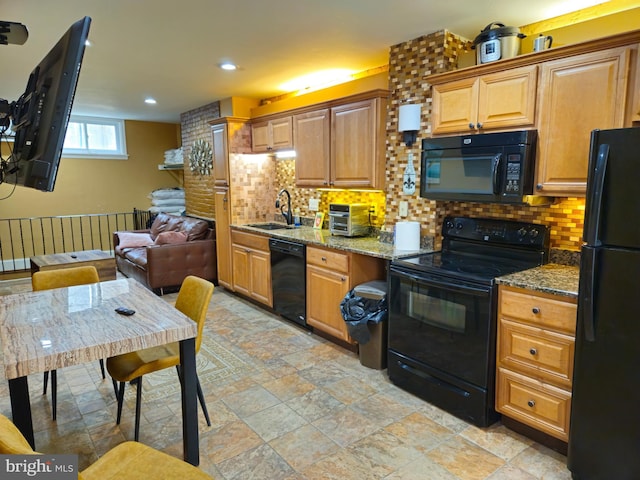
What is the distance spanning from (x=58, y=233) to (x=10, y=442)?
710 centimetres

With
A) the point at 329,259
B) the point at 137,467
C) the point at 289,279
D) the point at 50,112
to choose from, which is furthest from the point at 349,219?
the point at 137,467

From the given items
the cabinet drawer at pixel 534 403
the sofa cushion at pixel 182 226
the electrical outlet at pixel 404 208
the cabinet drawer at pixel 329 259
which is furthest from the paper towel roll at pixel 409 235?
the sofa cushion at pixel 182 226

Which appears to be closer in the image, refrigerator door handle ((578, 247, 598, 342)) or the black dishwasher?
refrigerator door handle ((578, 247, 598, 342))

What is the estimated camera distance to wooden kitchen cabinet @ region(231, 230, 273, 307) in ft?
14.4

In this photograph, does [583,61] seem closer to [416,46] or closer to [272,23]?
[416,46]

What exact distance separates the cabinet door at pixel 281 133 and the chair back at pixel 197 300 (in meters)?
2.26

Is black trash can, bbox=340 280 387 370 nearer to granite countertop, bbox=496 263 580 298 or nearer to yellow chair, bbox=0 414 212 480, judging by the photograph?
granite countertop, bbox=496 263 580 298

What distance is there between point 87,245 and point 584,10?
7.64 metres

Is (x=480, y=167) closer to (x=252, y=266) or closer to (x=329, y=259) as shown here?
(x=329, y=259)

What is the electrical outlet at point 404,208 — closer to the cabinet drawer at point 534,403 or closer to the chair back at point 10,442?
the cabinet drawer at point 534,403

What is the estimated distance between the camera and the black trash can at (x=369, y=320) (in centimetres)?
306

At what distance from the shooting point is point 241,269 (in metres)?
4.85

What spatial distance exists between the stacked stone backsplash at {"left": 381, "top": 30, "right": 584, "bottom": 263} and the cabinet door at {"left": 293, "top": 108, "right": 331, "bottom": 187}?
682mm

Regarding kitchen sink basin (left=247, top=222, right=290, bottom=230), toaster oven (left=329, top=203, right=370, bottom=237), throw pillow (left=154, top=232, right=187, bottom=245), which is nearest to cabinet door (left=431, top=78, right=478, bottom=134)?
toaster oven (left=329, top=203, right=370, bottom=237)
